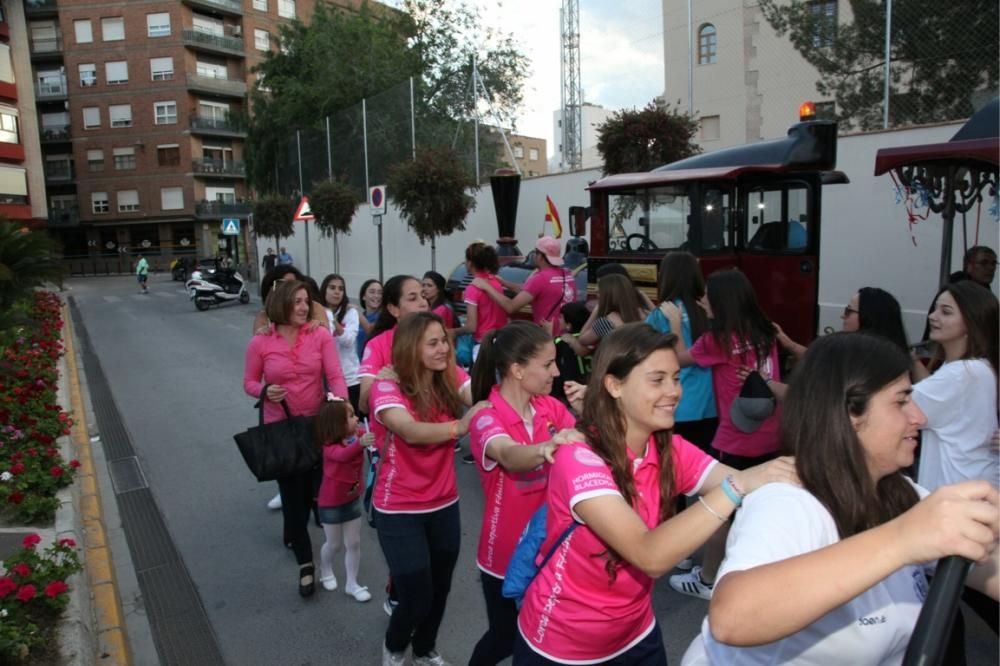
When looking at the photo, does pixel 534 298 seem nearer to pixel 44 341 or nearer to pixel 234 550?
pixel 234 550

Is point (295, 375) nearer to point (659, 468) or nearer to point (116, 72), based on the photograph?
point (659, 468)

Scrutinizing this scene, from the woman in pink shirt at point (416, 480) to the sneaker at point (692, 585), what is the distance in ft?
5.42

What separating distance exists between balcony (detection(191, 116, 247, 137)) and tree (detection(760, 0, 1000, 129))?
5021cm

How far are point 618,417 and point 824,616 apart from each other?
84 centimetres

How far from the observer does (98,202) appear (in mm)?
55781

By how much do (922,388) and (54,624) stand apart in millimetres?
4229

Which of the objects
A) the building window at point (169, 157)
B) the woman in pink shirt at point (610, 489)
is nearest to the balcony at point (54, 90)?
the building window at point (169, 157)

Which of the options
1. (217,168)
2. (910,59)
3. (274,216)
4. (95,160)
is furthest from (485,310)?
(95,160)

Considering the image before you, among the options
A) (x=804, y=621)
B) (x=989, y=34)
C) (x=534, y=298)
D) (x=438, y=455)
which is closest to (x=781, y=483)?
(x=804, y=621)

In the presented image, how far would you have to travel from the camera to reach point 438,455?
11.2ft

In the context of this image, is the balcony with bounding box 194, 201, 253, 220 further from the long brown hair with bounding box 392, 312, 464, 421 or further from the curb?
the long brown hair with bounding box 392, 312, 464, 421

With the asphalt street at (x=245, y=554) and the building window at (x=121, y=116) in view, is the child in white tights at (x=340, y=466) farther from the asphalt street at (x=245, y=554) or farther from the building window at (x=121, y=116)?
the building window at (x=121, y=116)

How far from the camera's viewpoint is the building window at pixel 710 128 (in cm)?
1581

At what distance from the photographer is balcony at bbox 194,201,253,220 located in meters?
55.5
